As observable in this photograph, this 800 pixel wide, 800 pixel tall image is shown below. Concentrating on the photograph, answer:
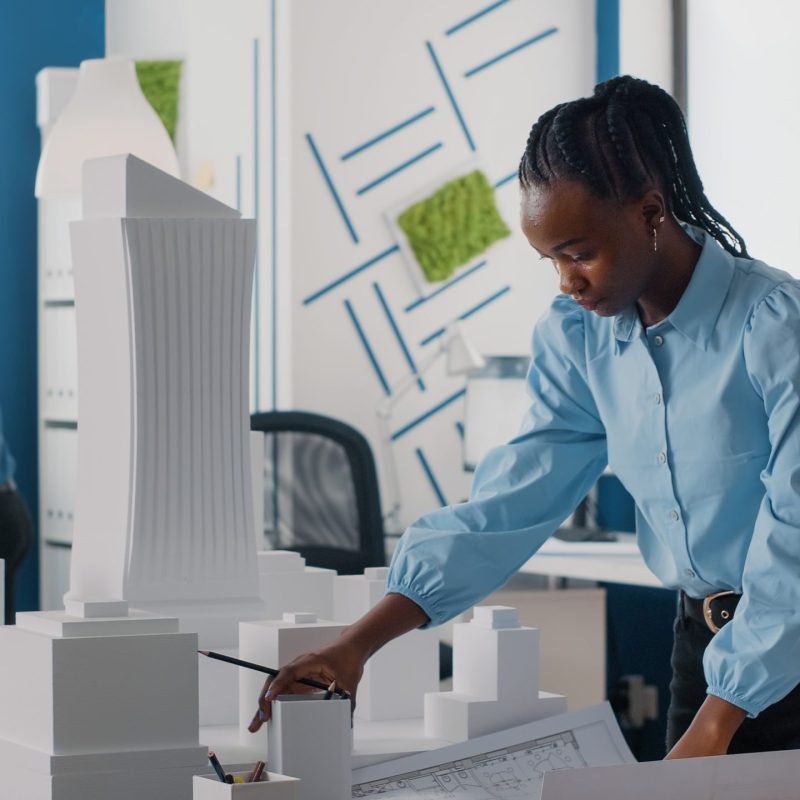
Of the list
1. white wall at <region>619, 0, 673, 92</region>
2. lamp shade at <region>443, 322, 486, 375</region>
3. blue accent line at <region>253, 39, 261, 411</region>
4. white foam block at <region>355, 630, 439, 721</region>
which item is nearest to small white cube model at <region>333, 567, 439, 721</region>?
white foam block at <region>355, 630, 439, 721</region>

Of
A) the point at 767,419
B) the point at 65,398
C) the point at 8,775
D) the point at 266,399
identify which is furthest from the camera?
the point at 65,398

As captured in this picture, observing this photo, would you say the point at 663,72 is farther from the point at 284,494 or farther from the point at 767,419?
the point at 767,419

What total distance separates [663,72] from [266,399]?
4.53 ft

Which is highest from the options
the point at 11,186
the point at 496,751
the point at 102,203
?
the point at 11,186

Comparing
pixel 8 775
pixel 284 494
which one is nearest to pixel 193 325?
pixel 8 775

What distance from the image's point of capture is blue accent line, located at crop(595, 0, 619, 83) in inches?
163

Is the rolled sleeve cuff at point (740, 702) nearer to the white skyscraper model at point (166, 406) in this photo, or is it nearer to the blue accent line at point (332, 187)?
the white skyscraper model at point (166, 406)

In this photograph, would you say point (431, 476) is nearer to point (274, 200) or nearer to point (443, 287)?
point (443, 287)

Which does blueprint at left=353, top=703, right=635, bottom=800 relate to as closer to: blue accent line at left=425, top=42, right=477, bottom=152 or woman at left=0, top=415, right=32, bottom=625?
woman at left=0, top=415, right=32, bottom=625

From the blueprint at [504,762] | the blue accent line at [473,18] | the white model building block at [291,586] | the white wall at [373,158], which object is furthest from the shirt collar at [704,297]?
the blue accent line at [473,18]

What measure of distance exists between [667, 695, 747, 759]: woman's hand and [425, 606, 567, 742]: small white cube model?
0.72 feet

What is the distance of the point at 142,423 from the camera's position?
137 cm

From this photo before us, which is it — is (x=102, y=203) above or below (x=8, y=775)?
above

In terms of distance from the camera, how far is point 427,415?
4.04 meters
